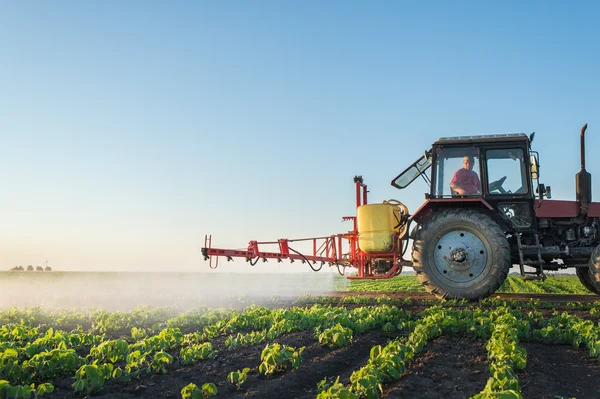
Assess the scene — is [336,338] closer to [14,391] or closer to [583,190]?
[14,391]

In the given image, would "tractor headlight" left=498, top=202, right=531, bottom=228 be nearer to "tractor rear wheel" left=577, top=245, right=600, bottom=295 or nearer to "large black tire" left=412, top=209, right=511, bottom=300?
"large black tire" left=412, top=209, right=511, bottom=300

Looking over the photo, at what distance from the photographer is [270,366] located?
17.6 feet

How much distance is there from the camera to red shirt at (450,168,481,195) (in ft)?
33.0

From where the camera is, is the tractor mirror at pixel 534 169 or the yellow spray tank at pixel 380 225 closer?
the tractor mirror at pixel 534 169

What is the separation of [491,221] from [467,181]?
0.98 m

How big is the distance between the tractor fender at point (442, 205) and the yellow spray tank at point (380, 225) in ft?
2.08

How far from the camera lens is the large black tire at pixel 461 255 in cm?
948

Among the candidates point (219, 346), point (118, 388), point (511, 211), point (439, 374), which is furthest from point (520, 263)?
point (118, 388)

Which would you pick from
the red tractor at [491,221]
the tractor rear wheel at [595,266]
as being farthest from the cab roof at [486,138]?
the tractor rear wheel at [595,266]

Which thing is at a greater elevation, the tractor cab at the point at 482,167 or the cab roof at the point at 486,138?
the cab roof at the point at 486,138

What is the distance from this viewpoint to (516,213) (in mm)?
9930

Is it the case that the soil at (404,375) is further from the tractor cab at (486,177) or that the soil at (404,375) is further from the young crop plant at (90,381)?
the tractor cab at (486,177)

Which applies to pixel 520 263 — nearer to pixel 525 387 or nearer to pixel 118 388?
pixel 525 387

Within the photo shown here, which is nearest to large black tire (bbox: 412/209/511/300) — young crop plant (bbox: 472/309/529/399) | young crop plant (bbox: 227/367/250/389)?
young crop plant (bbox: 472/309/529/399)
